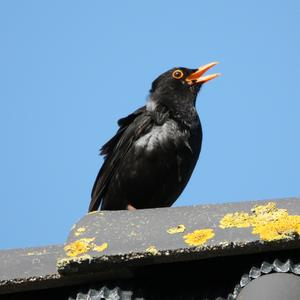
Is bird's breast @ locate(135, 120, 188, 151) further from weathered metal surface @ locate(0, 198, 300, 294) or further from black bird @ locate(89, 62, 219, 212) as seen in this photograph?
weathered metal surface @ locate(0, 198, 300, 294)

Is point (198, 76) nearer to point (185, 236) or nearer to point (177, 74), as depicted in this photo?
point (177, 74)

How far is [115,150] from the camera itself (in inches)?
219

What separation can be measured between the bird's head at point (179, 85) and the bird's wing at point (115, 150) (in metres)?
0.45

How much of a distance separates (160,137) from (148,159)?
0.59 ft

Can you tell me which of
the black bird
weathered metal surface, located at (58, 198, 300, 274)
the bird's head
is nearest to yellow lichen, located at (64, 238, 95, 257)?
weathered metal surface, located at (58, 198, 300, 274)

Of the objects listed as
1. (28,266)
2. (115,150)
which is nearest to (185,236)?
(28,266)

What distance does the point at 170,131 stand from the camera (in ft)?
17.8

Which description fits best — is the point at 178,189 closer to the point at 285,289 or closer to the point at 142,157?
the point at 142,157

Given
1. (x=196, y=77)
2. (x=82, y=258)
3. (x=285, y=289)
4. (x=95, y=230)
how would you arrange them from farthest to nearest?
(x=196, y=77)
(x=95, y=230)
(x=82, y=258)
(x=285, y=289)

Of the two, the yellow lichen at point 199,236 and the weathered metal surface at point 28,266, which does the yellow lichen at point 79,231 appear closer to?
the weathered metal surface at point 28,266

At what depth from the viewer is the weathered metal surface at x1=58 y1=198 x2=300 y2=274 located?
2.34 m

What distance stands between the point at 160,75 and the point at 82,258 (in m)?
4.46

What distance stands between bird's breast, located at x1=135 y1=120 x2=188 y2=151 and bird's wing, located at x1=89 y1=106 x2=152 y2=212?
2.4 inches

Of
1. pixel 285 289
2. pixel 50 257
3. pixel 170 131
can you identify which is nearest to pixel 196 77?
pixel 170 131
